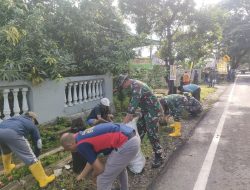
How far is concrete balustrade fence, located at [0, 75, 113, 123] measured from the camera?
6418mm

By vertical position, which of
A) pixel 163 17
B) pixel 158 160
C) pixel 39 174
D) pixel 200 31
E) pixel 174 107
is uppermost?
pixel 163 17

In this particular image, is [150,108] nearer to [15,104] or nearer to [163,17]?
[15,104]

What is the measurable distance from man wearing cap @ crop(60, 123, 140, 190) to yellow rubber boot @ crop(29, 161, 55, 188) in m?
1.08

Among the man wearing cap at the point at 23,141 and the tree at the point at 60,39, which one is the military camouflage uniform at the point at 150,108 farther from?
the tree at the point at 60,39

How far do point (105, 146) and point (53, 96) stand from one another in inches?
157

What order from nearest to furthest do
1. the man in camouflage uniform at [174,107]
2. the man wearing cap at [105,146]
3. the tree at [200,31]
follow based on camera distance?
the man wearing cap at [105,146] < the man in camouflage uniform at [174,107] < the tree at [200,31]

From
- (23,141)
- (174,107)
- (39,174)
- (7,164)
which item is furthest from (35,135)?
(174,107)

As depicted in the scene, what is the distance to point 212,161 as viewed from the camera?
6371mm

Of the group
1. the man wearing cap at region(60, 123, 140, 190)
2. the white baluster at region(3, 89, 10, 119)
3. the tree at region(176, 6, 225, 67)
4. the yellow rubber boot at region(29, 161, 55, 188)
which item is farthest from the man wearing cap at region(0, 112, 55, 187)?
the tree at region(176, 6, 225, 67)

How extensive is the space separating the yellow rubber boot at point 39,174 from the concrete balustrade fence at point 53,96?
1.84 meters

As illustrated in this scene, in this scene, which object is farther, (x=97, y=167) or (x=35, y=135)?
(x=35, y=135)

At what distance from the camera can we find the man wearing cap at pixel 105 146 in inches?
147

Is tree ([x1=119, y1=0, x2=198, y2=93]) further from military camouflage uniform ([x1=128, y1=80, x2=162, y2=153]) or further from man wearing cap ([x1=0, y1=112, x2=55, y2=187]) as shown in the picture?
man wearing cap ([x1=0, y1=112, x2=55, y2=187])

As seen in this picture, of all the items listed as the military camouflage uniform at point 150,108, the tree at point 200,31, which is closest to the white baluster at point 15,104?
the military camouflage uniform at point 150,108
